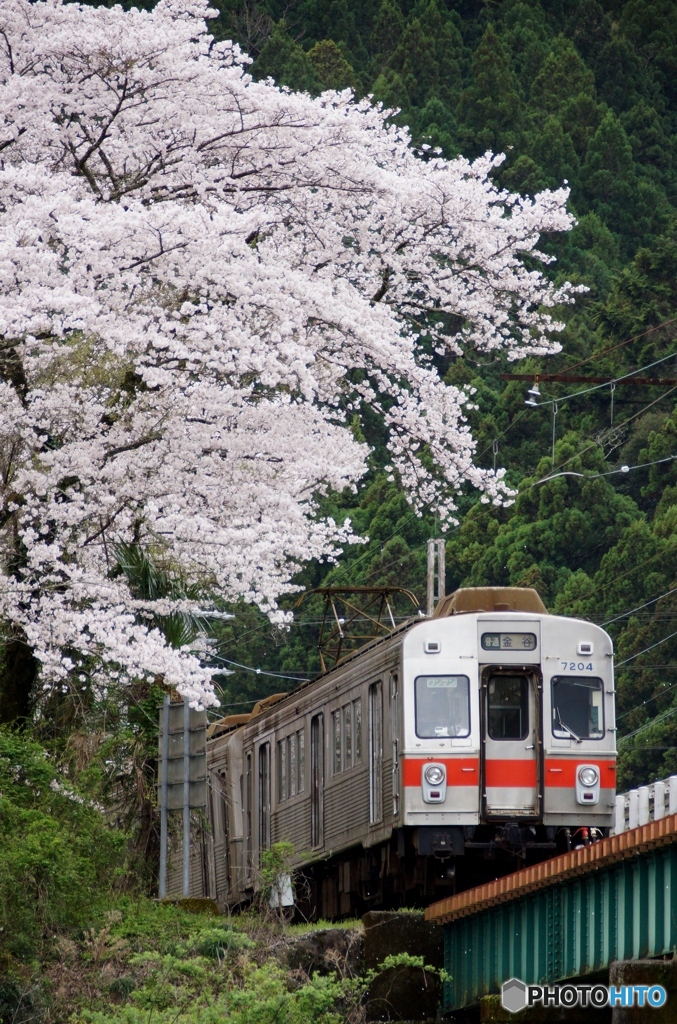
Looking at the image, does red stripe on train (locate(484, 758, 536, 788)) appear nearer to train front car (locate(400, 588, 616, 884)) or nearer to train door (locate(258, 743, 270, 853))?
train front car (locate(400, 588, 616, 884))

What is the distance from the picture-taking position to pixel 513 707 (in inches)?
587

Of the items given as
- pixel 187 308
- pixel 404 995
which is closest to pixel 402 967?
pixel 404 995

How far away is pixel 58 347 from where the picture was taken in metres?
14.8

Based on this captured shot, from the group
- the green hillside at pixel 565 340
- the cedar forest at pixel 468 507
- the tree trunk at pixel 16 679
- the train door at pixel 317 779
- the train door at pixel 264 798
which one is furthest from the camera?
the green hillside at pixel 565 340

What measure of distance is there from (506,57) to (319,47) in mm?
8686

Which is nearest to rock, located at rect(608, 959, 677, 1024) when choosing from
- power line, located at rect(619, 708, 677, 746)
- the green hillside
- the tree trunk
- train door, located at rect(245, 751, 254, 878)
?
the tree trunk

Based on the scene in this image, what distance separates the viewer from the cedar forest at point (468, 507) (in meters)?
12.9

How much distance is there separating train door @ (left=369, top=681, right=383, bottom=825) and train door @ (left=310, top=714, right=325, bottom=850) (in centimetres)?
141

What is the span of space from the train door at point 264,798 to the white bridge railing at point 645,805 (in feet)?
14.5

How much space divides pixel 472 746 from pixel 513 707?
59 centimetres

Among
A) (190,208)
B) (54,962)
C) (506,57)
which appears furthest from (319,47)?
(54,962)

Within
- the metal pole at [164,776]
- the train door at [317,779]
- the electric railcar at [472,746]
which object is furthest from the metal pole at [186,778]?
the train door at [317,779]

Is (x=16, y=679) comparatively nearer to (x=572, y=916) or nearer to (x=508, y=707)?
(x=508, y=707)

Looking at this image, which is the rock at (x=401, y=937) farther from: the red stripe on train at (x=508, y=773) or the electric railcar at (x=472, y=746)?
the red stripe on train at (x=508, y=773)
